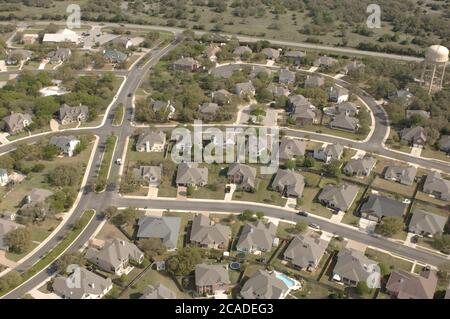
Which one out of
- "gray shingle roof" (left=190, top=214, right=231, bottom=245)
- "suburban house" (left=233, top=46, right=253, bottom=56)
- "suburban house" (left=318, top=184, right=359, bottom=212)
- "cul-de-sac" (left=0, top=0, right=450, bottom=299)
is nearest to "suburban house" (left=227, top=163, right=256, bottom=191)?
"cul-de-sac" (left=0, top=0, right=450, bottom=299)

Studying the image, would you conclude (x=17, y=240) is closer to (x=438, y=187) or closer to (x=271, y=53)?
(x=438, y=187)

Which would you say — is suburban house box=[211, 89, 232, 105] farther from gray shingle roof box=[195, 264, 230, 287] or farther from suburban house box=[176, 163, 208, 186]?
gray shingle roof box=[195, 264, 230, 287]

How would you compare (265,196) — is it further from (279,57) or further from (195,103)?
(279,57)

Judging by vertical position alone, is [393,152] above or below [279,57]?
below

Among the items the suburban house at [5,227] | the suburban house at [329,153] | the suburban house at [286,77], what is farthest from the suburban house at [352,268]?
the suburban house at [286,77]

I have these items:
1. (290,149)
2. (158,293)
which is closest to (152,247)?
(158,293)
